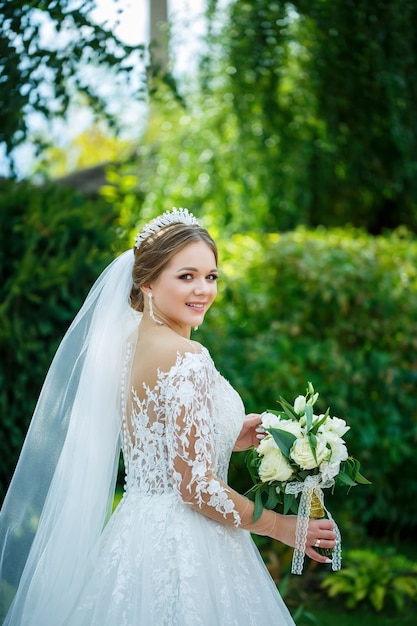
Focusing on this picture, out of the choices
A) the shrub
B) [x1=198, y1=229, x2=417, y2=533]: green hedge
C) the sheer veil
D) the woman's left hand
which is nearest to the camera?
the sheer veil

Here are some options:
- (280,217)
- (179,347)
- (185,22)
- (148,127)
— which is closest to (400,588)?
(179,347)

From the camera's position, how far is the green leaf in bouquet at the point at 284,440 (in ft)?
7.89

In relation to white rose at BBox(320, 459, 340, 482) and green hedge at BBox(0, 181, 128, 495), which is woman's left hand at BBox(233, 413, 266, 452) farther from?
green hedge at BBox(0, 181, 128, 495)

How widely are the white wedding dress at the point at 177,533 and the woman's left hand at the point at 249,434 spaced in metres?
0.21

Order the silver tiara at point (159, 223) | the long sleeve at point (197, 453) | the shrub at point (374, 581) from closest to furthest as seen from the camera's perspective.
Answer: the long sleeve at point (197, 453), the silver tiara at point (159, 223), the shrub at point (374, 581)

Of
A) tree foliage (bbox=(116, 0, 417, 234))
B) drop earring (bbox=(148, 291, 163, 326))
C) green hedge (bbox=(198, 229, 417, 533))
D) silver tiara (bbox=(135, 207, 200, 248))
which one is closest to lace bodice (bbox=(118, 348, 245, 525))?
drop earring (bbox=(148, 291, 163, 326))

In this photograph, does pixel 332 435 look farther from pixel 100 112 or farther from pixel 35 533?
pixel 100 112

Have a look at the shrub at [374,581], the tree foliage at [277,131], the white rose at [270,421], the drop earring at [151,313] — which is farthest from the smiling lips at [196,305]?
the tree foliage at [277,131]

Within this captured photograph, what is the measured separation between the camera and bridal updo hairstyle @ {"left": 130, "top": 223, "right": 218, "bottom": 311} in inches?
102

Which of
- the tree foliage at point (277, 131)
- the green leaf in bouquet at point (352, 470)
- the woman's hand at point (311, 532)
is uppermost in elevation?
the tree foliage at point (277, 131)

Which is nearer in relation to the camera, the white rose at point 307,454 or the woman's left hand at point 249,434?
the white rose at point 307,454

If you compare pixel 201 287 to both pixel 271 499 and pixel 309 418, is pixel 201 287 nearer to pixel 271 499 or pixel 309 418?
pixel 309 418

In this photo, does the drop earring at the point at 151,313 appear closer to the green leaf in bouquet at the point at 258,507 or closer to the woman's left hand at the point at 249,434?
the woman's left hand at the point at 249,434

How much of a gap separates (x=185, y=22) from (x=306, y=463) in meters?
6.34
